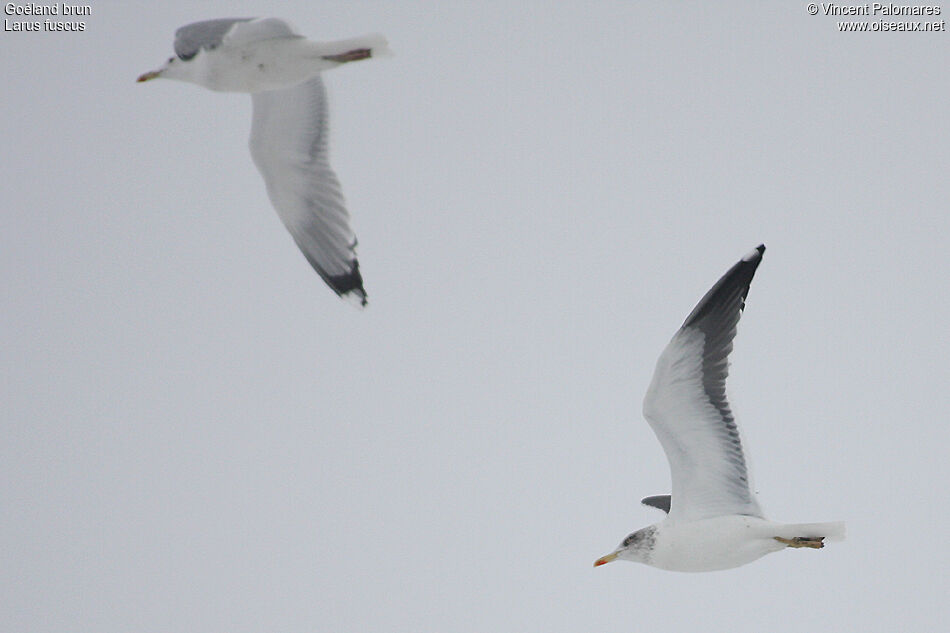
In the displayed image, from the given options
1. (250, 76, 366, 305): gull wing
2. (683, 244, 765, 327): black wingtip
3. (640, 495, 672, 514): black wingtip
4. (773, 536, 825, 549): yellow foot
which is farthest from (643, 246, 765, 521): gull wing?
(250, 76, 366, 305): gull wing

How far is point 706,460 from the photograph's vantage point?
735cm

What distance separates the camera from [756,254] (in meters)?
7.11

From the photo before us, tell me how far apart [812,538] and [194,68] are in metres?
4.95

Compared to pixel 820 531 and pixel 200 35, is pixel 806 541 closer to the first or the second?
pixel 820 531

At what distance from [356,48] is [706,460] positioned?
132 inches

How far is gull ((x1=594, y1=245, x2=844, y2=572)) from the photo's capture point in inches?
281

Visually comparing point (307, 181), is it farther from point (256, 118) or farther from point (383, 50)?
point (383, 50)

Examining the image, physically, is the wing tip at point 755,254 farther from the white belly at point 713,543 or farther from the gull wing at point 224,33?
the gull wing at point 224,33

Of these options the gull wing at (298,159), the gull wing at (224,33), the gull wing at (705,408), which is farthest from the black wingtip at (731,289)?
the gull wing at (298,159)

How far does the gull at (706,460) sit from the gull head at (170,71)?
3911 mm

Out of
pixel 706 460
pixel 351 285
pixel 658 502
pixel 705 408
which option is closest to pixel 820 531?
pixel 706 460

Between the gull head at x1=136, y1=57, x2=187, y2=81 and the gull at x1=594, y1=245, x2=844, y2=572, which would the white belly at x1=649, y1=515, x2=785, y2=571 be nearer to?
the gull at x1=594, y1=245, x2=844, y2=572

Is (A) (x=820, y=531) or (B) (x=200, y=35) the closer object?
(A) (x=820, y=531)

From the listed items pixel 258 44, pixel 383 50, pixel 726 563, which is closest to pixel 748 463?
pixel 726 563
